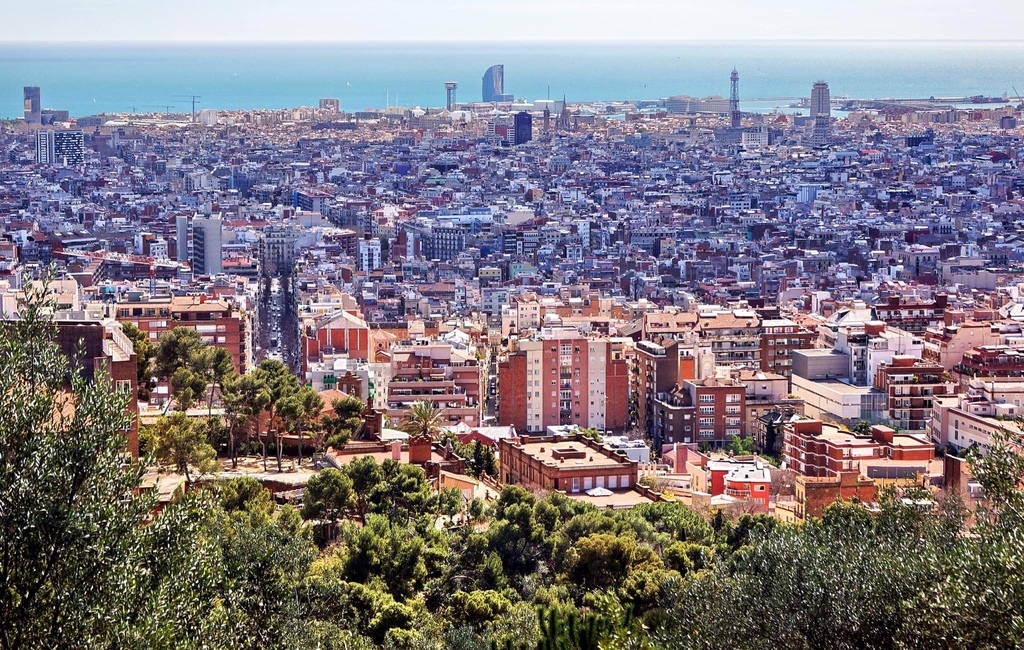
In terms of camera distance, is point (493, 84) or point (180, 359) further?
point (493, 84)

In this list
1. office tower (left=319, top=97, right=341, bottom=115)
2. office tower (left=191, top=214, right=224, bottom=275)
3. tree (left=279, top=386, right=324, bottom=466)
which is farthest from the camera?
office tower (left=319, top=97, right=341, bottom=115)

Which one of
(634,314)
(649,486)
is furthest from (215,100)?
(649,486)

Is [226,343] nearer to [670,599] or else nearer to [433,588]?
[433,588]

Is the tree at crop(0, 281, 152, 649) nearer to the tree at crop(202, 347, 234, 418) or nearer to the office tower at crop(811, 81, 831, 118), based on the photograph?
the tree at crop(202, 347, 234, 418)

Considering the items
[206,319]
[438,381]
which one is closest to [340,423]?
[438,381]

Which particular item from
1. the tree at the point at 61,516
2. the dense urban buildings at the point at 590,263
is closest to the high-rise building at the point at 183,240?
the dense urban buildings at the point at 590,263

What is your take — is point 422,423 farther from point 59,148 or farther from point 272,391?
point 59,148

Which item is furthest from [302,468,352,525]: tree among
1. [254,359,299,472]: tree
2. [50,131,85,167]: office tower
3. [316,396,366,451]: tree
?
[50,131,85,167]: office tower
